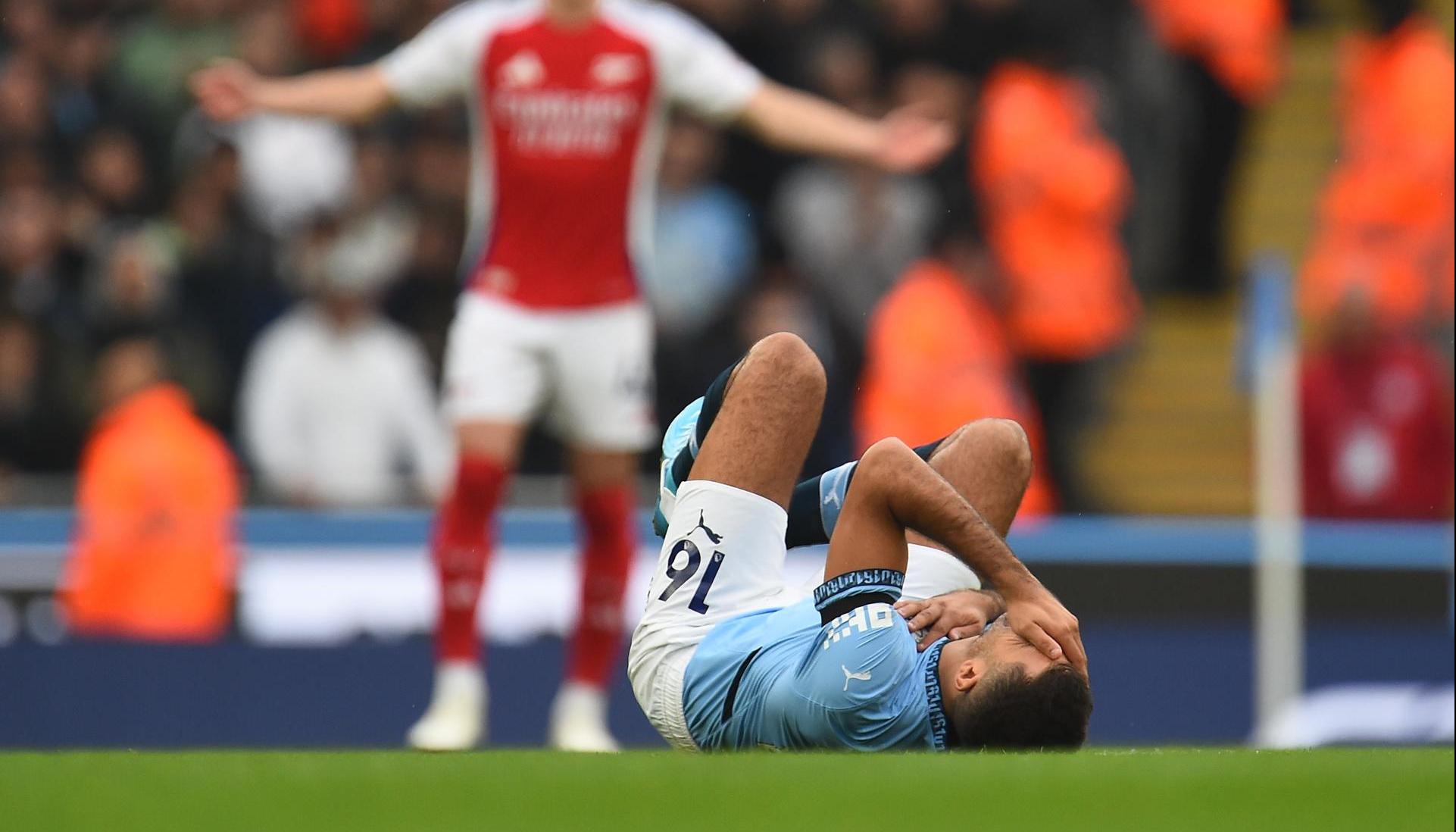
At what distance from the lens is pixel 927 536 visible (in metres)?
5.04

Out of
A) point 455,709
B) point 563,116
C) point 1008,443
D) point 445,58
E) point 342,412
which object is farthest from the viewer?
point 342,412

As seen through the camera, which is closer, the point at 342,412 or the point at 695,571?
the point at 695,571

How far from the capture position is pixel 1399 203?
39.7 ft

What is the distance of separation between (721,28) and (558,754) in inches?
278

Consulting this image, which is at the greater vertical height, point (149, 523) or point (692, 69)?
point (692, 69)

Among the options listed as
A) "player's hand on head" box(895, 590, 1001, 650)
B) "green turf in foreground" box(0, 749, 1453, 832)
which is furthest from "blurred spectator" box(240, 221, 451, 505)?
"green turf in foreground" box(0, 749, 1453, 832)

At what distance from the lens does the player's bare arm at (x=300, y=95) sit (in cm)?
777

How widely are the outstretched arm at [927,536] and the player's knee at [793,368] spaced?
0.47m

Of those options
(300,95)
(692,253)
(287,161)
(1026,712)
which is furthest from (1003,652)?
(287,161)

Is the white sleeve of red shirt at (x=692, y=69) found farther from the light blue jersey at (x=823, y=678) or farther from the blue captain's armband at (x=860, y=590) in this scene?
the blue captain's armband at (x=860, y=590)

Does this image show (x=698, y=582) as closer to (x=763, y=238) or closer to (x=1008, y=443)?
(x=1008, y=443)

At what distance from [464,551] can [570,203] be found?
1205 millimetres

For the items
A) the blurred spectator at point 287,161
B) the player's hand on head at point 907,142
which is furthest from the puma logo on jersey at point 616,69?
the blurred spectator at point 287,161

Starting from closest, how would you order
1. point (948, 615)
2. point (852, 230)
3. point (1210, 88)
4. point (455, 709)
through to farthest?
point (948, 615), point (455, 709), point (852, 230), point (1210, 88)
